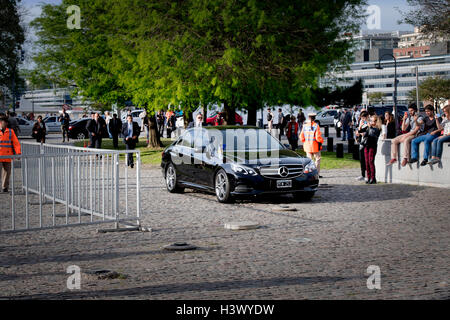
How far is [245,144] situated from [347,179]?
5.40m

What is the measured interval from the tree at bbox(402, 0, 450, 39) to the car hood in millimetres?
23301

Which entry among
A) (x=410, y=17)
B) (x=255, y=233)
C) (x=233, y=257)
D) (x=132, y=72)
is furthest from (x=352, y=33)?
(x=233, y=257)

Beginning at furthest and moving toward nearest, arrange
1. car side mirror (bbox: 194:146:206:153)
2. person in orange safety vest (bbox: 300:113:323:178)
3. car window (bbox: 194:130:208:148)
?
person in orange safety vest (bbox: 300:113:323:178) → car window (bbox: 194:130:208:148) → car side mirror (bbox: 194:146:206:153)

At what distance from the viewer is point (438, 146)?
17.1 meters

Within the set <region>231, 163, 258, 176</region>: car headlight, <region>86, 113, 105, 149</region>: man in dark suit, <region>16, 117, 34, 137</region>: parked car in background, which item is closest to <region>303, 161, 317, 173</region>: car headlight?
<region>231, 163, 258, 176</region>: car headlight

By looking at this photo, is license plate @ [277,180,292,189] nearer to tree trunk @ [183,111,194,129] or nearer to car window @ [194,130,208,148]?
car window @ [194,130,208,148]

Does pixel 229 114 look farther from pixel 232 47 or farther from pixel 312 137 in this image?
pixel 312 137

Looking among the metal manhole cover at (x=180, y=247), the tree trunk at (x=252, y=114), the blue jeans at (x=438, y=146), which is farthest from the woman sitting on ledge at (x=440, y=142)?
the tree trunk at (x=252, y=114)

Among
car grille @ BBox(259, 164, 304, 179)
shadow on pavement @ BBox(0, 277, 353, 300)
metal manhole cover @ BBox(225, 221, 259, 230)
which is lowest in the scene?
metal manhole cover @ BBox(225, 221, 259, 230)

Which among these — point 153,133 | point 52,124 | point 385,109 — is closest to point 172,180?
point 153,133

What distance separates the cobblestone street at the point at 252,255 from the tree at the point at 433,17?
23.8 m

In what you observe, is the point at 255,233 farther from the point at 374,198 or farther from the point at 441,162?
the point at 441,162

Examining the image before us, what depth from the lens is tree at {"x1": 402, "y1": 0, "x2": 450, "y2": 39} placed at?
35.6 meters

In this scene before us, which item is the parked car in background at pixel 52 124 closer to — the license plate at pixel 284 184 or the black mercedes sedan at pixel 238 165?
the black mercedes sedan at pixel 238 165
